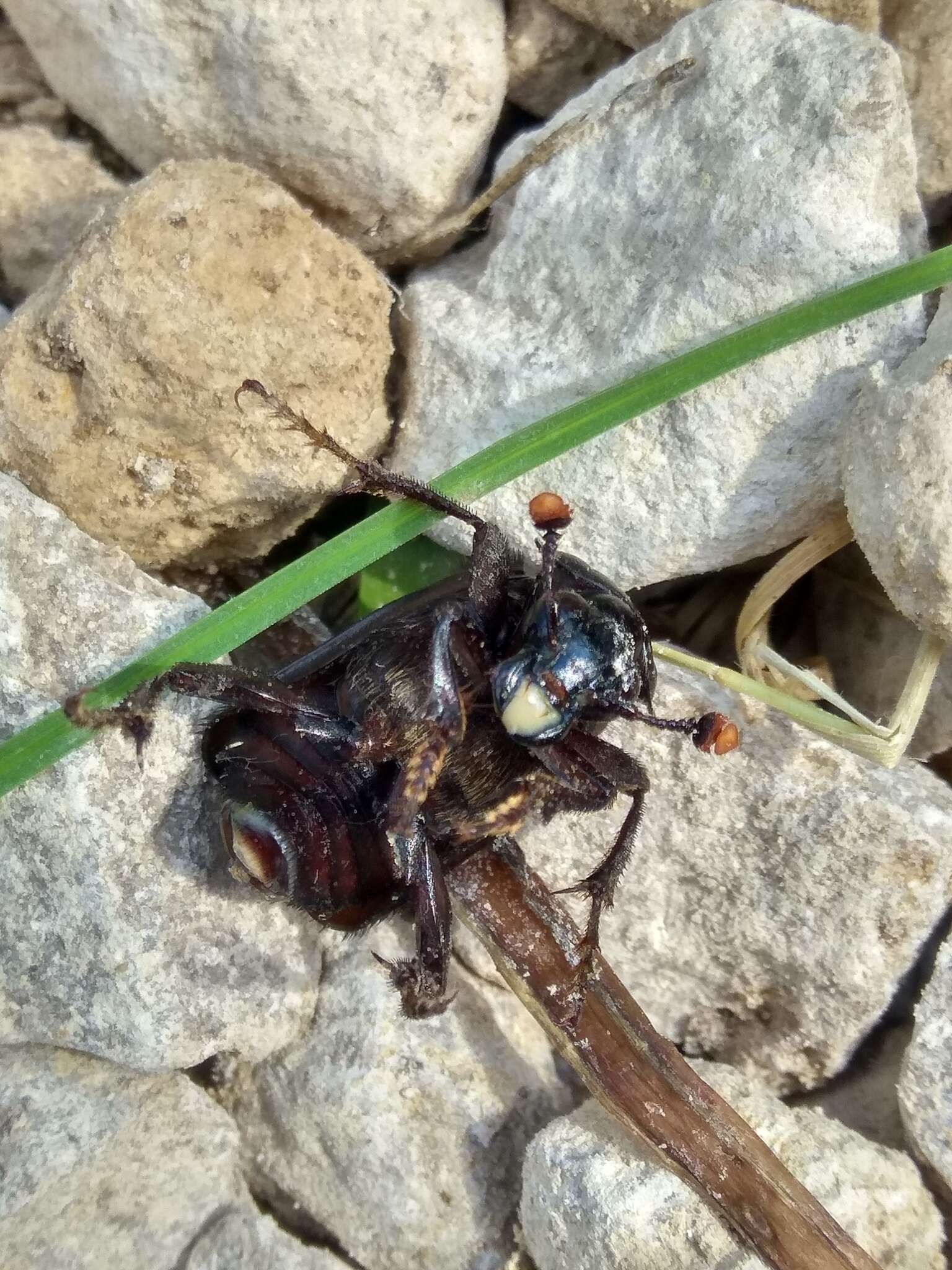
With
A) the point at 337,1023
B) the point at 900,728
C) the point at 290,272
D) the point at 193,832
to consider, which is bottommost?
the point at 337,1023

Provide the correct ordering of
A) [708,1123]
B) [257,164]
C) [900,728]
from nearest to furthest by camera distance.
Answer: [708,1123] < [900,728] < [257,164]

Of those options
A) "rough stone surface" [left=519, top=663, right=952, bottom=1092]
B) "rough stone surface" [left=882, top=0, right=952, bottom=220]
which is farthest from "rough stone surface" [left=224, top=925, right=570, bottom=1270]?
"rough stone surface" [left=882, top=0, right=952, bottom=220]

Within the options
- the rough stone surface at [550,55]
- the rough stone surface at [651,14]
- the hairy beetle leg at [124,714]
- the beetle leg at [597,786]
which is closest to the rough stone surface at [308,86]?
the rough stone surface at [550,55]

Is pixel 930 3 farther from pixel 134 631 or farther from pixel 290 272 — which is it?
pixel 134 631

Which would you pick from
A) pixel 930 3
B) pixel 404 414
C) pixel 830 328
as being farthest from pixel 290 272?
pixel 930 3

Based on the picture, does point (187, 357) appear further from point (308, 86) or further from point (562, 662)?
point (562, 662)

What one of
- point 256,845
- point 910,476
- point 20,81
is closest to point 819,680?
point 910,476
